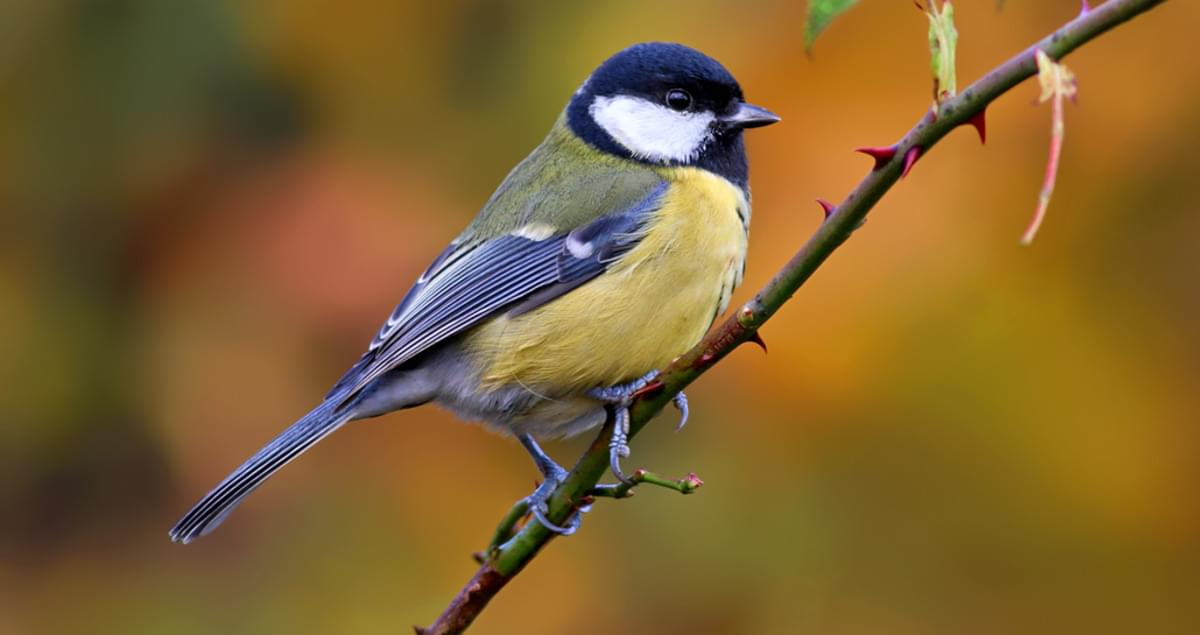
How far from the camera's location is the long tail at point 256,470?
248 centimetres

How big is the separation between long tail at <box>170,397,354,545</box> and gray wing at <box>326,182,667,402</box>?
0.07 meters

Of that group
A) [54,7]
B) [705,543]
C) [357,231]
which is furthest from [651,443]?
[54,7]

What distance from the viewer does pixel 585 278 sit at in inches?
115

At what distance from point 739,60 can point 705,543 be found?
123 cm

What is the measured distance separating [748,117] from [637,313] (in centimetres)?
58

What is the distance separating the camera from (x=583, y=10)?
3369 millimetres

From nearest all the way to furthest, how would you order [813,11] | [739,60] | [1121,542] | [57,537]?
[813,11] → [1121,542] → [739,60] → [57,537]

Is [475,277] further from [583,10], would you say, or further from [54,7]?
[54,7]

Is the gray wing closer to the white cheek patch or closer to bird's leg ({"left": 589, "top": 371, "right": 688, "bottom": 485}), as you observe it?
the white cheek patch

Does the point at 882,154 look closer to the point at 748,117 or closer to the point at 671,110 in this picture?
the point at 748,117

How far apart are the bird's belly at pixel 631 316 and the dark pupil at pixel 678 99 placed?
0.23 meters

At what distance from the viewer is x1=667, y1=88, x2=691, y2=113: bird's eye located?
123 inches

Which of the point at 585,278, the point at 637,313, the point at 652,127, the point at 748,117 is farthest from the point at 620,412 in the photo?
the point at 652,127

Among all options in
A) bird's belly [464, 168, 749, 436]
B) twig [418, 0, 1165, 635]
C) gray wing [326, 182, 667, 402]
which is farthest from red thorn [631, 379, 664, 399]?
gray wing [326, 182, 667, 402]
